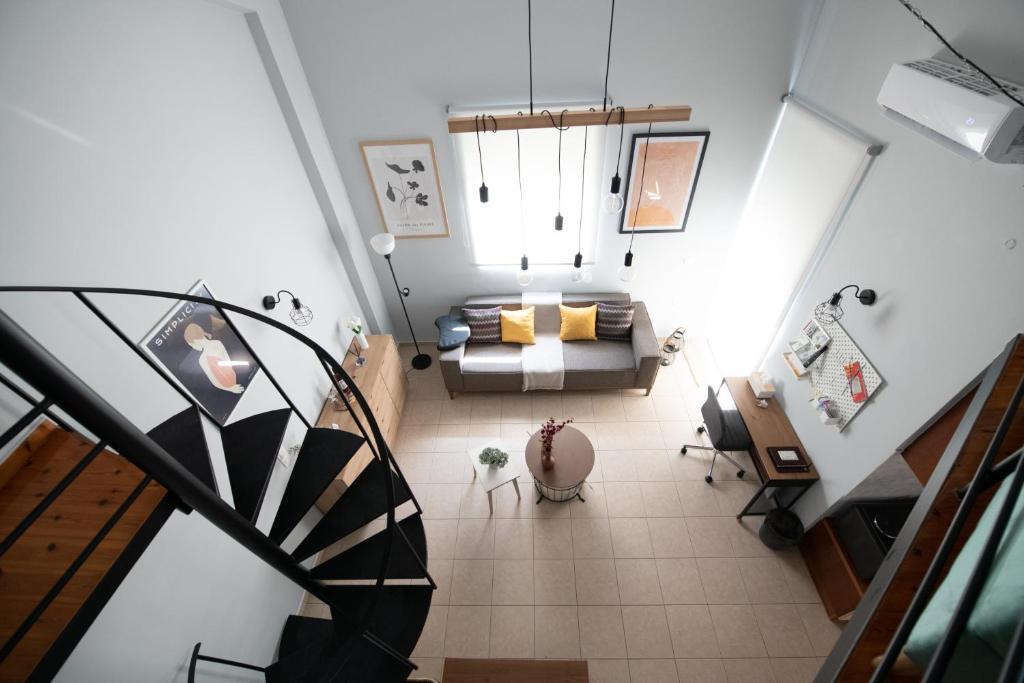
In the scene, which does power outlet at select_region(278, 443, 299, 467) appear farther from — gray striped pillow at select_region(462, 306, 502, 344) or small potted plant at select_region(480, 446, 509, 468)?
gray striped pillow at select_region(462, 306, 502, 344)

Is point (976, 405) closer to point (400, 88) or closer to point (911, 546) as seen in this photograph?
→ point (911, 546)

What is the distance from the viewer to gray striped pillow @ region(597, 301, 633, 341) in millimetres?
4841

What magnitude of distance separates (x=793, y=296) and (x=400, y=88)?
3.91m

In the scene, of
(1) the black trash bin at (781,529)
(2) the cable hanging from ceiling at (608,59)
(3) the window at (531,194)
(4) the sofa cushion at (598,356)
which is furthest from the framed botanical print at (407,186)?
(1) the black trash bin at (781,529)

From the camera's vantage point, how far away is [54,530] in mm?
1310

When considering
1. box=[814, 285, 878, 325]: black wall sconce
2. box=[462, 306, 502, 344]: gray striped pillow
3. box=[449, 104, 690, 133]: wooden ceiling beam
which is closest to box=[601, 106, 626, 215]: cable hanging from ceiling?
box=[449, 104, 690, 133]: wooden ceiling beam

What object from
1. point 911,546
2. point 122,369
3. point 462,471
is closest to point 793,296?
point 911,546

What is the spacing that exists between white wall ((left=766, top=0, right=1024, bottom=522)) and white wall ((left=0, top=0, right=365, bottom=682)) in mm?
4179

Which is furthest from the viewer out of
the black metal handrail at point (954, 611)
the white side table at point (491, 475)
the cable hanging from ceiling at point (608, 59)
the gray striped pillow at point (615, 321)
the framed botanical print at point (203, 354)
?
the gray striped pillow at point (615, 321)

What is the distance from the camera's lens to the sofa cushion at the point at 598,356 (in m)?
4.67

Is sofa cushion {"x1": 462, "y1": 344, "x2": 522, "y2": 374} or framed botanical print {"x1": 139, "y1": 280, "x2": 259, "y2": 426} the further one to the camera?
sofa cushion {"x1": 462, "y1": 344, "x2": 522, "y2": 374}

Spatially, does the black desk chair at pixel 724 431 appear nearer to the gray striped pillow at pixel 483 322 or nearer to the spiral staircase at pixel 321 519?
the gray striped pillow at pixel 483 322

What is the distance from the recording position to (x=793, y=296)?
11.9 ft

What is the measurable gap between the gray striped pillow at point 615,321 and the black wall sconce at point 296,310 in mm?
3108
